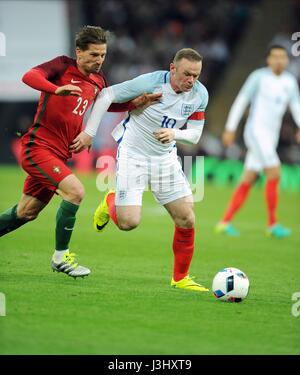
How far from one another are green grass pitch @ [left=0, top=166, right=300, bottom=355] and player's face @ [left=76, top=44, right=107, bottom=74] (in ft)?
6.68

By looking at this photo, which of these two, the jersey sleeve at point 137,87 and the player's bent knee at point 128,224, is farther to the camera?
the player's bent knee at point 128,224

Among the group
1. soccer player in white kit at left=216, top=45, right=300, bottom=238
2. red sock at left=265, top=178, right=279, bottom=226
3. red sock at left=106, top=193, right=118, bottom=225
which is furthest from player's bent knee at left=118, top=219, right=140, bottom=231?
red sock at left=265, top=178, right=279, bottom=226

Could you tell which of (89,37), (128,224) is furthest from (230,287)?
(89,37)

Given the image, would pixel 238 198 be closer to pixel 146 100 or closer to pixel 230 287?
pixel 146 100

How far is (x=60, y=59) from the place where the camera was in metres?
Result: 8.17

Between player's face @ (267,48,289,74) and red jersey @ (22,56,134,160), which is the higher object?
player's face @ (267,48,289,74)

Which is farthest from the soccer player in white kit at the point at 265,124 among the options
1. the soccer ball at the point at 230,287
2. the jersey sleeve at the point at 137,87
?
Answer: the soccer ball at the point at 230,287

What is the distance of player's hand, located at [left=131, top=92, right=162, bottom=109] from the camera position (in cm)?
812

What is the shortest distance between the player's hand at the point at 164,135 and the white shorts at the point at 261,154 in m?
5.58

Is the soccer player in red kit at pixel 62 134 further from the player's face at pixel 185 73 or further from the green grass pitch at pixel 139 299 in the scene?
the green grass pitch at pixel 139 299

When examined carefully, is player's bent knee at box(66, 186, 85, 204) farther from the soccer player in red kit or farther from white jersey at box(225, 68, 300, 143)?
white jersey at box(225, 68, 300, 143)

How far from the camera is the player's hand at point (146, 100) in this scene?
8.12 m

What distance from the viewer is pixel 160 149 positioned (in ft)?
27.6
